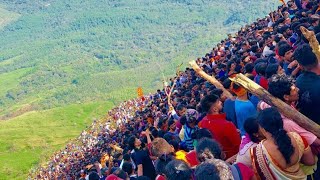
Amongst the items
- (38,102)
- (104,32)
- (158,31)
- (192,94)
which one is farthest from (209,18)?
(192,94)

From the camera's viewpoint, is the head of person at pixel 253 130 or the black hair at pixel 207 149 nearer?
the black hair at pixel 207 149

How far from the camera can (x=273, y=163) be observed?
14.9 ft

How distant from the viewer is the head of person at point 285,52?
766 cm

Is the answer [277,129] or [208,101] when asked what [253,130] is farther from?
[208,101]

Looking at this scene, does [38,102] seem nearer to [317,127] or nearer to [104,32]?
[104,32]

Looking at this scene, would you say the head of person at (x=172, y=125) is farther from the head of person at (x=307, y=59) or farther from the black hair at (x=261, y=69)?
the head of person at (x=307, y=59)

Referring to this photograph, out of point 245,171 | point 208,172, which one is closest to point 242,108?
point 245,171

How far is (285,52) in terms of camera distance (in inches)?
306

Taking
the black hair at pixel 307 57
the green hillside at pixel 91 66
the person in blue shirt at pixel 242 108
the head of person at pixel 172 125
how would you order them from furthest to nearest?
the green hillside at pixel 91 66 → the head of person at pixel 172 125 → the person in blue shirt at pixel 242 108 → the black hair at pixel 307 57

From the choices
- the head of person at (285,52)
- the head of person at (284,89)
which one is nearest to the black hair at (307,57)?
the head of person at (284,89)

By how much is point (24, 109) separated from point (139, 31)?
80.9 m

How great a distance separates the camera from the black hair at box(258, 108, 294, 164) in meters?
4.46

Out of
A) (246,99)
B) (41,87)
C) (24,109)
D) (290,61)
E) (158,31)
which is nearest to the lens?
(246,99)

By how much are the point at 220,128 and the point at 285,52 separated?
2.32 m
